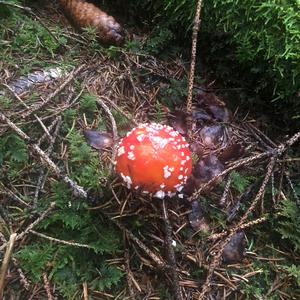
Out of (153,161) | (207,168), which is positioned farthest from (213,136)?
(153,161)

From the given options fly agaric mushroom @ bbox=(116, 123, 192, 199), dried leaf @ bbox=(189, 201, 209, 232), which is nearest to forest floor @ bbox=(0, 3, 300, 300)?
dried leaf @ bbox=(189, 201, 209, 232)

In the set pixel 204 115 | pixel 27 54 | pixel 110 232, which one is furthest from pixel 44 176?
pixel 204 115

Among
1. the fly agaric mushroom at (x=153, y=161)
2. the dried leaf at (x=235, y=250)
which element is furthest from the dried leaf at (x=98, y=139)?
the dried leaf at (x=235, y=250)

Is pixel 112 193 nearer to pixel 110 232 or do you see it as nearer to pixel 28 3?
pixel 110 232

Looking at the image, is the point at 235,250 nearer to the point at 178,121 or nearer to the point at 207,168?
the point at 207,168

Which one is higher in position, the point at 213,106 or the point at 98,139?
the point at 213,106

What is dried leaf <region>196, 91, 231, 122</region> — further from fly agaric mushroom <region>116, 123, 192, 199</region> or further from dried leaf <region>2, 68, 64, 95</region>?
dried leaf <region>2, 68, 64, 95</region>

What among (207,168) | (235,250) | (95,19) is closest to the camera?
(235,250)

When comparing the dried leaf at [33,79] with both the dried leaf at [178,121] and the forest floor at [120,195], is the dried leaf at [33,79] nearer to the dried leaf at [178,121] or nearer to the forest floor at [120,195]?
the forest floor at [120,195]
